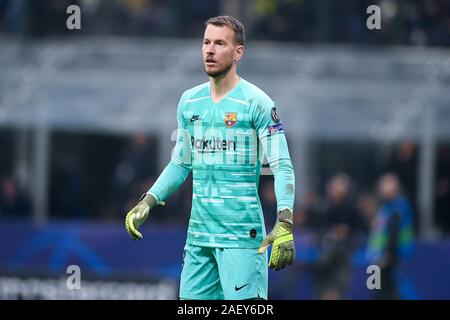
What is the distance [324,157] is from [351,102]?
89 centimetres

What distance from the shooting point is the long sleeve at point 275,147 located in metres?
7.34

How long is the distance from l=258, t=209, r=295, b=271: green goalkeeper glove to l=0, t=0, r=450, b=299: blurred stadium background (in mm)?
7675

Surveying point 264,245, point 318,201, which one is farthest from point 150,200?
point 318,201

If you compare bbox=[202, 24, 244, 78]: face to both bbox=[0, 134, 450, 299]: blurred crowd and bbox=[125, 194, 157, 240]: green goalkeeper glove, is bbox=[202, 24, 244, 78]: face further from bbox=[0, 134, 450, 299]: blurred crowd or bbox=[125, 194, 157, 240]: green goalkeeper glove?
bbox=[0, 134, 450, 299]: blurred crowd

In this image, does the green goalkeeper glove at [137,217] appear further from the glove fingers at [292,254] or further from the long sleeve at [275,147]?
the glove fingers at [292,254]

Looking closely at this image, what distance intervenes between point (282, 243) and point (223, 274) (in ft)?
1.62

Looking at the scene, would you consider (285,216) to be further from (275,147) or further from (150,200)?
(150,200)

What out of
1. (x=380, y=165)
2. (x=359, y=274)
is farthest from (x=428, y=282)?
(x=380, y=165)

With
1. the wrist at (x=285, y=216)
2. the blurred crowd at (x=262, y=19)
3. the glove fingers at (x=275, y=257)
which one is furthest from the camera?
the blurred crowd at (x=262, y=19)

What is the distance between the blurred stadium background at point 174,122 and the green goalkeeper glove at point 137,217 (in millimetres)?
7339

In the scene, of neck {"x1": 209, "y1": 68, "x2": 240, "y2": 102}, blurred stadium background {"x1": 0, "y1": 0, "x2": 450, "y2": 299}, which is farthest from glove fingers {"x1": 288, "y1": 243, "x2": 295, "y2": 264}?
blurred stadium background {"x1": 0, "y1": 0, "x2": 450, "y2": 299}

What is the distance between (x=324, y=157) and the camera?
16.7m

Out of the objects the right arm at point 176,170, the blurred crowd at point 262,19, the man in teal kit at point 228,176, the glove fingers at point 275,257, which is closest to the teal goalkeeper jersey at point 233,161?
the man in teal kit at point 228,176

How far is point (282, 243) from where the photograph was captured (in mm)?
7156
